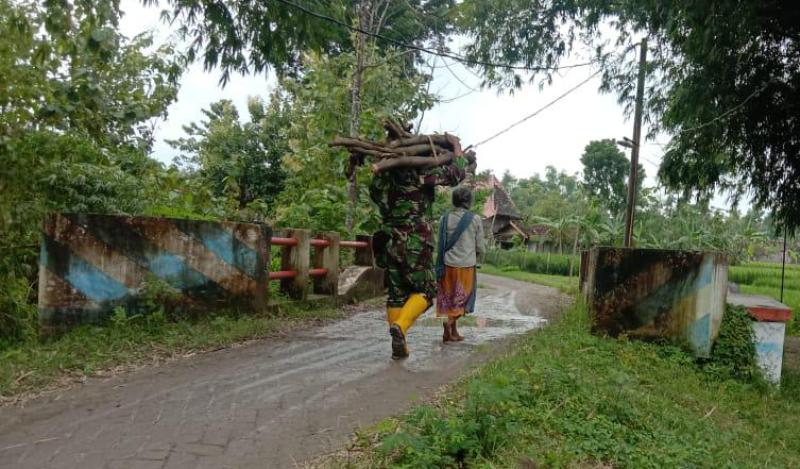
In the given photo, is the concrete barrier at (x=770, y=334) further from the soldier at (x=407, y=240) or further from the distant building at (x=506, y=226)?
the distant building at (x=506, y=226)

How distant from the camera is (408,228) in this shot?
5.23 m

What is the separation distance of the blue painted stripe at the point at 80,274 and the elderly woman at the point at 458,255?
10.3ft

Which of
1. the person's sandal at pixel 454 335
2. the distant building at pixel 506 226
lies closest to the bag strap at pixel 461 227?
the person's sandal at pixel 454 335

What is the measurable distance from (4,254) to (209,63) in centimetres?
271

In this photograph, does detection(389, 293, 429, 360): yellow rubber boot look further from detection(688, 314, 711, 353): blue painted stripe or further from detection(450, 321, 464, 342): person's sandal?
detection(688, 314, 711, 353): blue painted stripe

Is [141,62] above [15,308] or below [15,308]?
above

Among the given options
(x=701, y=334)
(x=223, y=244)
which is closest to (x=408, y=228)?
(x=223, y=244)

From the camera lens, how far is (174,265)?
19.0ft

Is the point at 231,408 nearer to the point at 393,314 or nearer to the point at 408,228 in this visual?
the point at 393,314

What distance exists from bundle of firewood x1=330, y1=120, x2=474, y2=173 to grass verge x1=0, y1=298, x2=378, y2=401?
206cm

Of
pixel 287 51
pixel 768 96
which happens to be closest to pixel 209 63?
pixel 287 51

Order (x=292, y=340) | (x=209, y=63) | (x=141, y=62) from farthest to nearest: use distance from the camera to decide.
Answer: (x=141, y=62)
(x=292, y=340)
(x=209, y=63)

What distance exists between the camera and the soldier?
5.18 meters

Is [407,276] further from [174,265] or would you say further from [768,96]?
[768,96]
